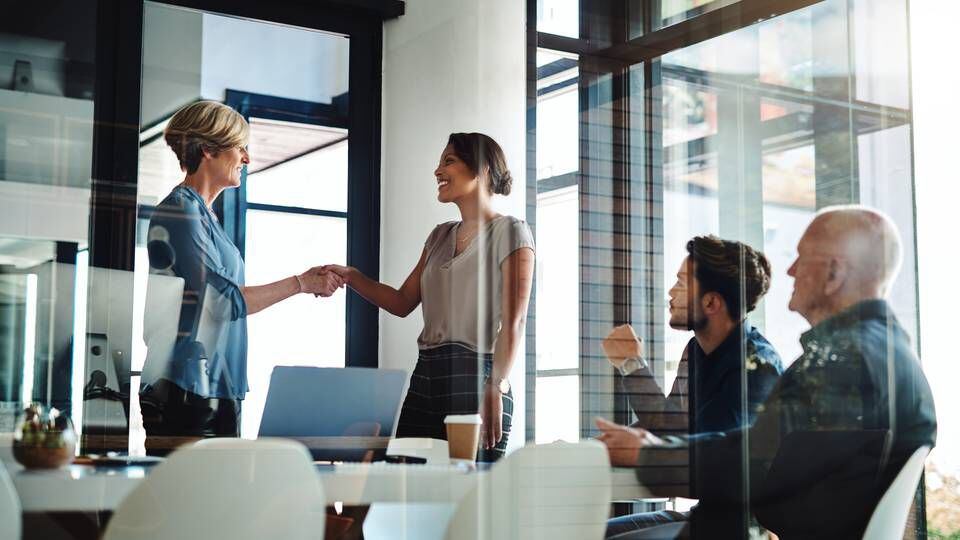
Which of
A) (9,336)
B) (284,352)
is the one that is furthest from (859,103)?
(9,336)

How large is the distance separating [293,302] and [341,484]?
0.98 feet

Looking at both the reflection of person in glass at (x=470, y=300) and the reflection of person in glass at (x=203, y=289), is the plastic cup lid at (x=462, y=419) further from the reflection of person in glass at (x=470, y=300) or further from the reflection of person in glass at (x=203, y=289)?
the reflection of person in glass at (x=203, y=289)

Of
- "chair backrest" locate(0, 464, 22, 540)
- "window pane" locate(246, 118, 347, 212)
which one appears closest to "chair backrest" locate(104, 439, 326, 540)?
"chair backrest" locate(0, 464, 22, 540)

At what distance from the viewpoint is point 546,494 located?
2078mm

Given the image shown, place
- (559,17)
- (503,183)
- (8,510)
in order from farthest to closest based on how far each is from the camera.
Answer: (559,17)
(503,183)
(8,510)

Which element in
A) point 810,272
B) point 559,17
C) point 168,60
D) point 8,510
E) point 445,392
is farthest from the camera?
point 810,272

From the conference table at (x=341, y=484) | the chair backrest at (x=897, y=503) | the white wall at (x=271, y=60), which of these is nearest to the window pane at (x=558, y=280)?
the conference table at (x=341, y=484)

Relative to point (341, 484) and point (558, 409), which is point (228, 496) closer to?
point (341, 484)

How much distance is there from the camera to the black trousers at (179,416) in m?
1.53

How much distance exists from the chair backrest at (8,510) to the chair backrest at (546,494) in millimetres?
776

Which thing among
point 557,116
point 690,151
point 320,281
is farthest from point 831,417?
point 320,281

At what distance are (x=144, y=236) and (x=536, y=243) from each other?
0.77 m

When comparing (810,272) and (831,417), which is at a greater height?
(810,272)

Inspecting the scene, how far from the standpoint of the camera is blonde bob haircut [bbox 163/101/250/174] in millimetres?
1596
